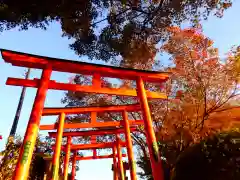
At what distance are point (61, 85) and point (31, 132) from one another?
1585 millimetres

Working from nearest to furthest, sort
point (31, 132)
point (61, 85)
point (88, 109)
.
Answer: point (31, 132)
point (61, 85)
point (88, 109)

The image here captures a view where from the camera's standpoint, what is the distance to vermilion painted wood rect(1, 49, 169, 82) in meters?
5.13

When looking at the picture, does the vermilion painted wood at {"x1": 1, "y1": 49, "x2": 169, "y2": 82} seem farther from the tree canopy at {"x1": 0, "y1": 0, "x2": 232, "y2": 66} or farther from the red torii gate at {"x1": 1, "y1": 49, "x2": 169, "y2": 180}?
the tree canopy at {"x1": 0, "y1": 0, "x2": 232, "y2": 66}

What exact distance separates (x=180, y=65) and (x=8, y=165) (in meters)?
10.0

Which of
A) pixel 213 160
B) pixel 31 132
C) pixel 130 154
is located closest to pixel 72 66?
pixel 31 132

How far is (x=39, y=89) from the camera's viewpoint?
4879 mm

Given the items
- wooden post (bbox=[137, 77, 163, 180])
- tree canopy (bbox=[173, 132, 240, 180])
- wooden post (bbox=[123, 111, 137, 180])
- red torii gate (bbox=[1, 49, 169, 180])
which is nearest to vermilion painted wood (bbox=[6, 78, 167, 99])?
red torii gate (bbox=[1, 49, 169, 180])

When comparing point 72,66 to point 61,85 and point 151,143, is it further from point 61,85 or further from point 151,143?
point 151,143

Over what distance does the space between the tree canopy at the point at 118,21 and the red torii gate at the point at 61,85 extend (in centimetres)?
274

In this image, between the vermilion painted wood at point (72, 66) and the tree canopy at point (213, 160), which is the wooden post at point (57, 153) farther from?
the tree canopy at point (213, 160)

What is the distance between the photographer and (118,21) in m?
8.85

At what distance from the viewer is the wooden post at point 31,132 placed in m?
3.87

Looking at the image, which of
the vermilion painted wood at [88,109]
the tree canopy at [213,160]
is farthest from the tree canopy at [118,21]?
the tree canopy at [213,160]

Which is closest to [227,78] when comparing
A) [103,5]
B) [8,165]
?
[103,5]
